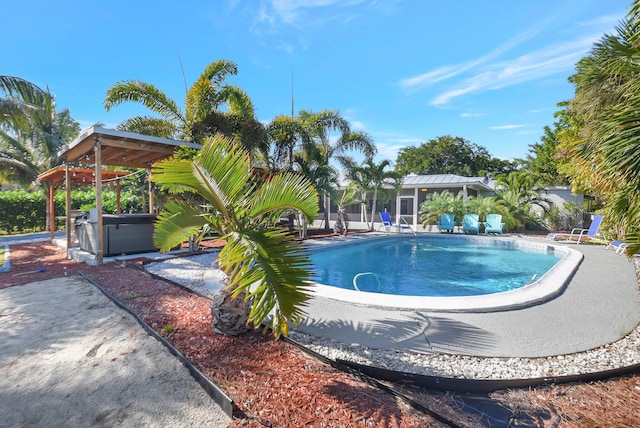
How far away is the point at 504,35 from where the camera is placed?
10.2 meters

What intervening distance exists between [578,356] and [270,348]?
11.2 feet

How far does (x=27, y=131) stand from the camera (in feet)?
33.7

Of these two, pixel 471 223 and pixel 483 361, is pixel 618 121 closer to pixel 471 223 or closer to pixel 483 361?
pixel 483 361

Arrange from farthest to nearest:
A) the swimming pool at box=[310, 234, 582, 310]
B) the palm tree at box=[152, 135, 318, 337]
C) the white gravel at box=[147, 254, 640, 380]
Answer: the swimming pool at box=[310, 234, 582, 310], the white gravel at box=[147, 254, 640, 380], the palm tree at box=[152, 135, 318, 337]

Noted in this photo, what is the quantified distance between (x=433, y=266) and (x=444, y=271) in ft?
2.36

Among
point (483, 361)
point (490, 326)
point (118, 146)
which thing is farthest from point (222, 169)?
point (118, 146)

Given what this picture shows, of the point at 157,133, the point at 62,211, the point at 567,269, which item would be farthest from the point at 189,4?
the point at 62,211

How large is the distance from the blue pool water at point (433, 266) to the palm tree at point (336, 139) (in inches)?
211

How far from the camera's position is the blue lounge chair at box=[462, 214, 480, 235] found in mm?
16781

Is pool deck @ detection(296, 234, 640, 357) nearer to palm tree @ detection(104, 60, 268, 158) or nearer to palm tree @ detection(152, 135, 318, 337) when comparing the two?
palm tree @ detection(152, 135, 318, 337)

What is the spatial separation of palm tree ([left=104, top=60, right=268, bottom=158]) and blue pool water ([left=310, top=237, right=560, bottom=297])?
6278 mm

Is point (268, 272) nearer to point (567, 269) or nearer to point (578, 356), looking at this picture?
point (578, 356)

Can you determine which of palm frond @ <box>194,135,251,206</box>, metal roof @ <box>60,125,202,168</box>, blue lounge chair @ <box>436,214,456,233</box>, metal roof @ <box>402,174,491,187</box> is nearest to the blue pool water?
blue lounge chair @ <box>436,214,456,233</box>

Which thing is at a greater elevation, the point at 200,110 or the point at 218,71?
the point at 218,71
